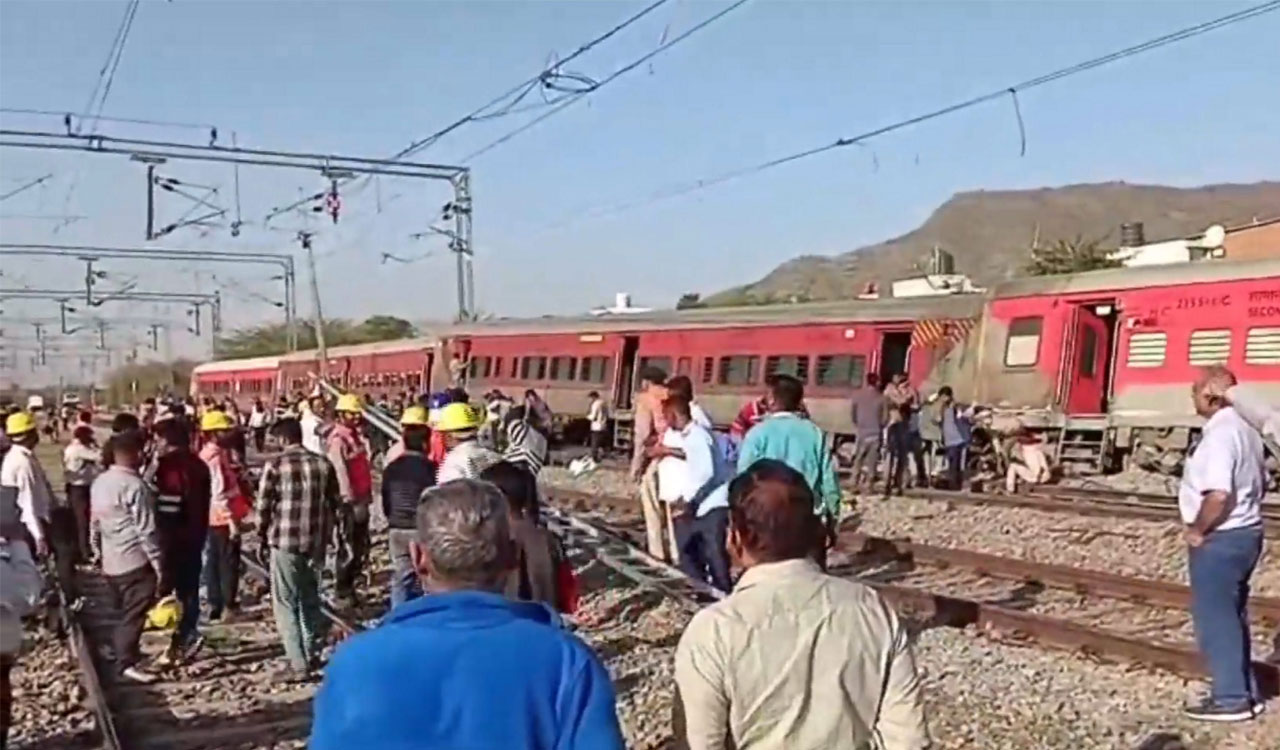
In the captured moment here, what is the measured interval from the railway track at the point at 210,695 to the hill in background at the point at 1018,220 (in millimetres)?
131716

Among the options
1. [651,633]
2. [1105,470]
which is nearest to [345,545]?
[651,633]

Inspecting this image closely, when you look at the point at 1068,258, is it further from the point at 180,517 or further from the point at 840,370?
the point at 180,517

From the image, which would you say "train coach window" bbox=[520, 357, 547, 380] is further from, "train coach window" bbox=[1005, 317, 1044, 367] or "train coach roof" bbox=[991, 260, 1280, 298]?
"train coach window" bbox=[1005, 317, 1044, 367]

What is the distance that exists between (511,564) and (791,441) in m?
6.08

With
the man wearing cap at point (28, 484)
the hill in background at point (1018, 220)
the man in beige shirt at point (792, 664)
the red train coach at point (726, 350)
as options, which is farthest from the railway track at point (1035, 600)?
the hill in background at point (1018, 220)

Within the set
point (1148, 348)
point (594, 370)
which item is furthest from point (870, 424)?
point (594, 370)

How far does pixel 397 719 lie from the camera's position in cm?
284

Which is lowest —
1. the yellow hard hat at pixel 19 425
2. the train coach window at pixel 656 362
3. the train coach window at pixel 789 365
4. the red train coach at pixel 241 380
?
the red train coach at pixel 241 380

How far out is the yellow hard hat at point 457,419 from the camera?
27.8 ft

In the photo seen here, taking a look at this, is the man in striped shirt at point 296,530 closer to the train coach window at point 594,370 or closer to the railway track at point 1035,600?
the railway track at point 1035,600

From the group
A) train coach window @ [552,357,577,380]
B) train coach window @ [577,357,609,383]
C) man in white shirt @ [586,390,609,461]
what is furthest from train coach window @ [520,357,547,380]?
man in white shirt @ [586,390,609,461]

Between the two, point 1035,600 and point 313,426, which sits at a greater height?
point 313,426

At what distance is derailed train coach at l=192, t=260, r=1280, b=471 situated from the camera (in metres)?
20.9

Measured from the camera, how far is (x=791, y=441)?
9.16 meters
